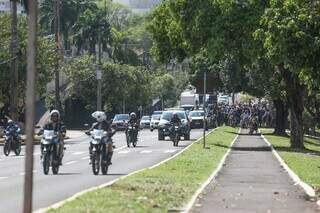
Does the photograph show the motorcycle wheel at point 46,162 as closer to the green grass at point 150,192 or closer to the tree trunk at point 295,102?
the green grass at point 150,192

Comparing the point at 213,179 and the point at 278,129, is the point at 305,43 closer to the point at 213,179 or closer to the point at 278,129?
the point at 213,179

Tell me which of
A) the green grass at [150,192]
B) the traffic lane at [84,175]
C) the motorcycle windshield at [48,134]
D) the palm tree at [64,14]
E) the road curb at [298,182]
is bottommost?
the traffic lane at [84,175]

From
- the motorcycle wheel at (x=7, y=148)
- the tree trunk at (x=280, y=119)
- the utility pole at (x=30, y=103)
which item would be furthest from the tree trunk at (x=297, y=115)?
the utility pole at (x=30, y=103)

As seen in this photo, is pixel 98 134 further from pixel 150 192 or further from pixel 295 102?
pixel 295 102

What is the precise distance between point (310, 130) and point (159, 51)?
2821 cm

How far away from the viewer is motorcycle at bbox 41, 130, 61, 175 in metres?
21.2

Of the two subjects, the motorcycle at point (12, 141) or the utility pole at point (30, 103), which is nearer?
the utility pole at point (30, 103)

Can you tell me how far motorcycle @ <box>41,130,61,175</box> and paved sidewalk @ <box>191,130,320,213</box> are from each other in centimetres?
467

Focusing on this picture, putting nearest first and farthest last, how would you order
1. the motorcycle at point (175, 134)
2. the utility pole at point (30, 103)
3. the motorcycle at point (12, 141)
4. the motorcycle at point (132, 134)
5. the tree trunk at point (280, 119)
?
the utility pole at point (30, 103) < the motorcycle at point (12, 141) < the motorcycle at point (132, 134) < the motorcycle at point (175, 134) < the tree trunk at point (280, 119)

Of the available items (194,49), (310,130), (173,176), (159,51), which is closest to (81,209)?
(173,176)

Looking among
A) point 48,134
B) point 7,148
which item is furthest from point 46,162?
point 7,148

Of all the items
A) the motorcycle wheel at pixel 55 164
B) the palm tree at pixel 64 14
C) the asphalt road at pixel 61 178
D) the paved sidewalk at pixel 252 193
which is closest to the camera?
the paved sidewalk at pixel 252 193

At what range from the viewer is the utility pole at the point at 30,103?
741 cm

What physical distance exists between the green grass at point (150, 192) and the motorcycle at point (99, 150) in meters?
1.38
